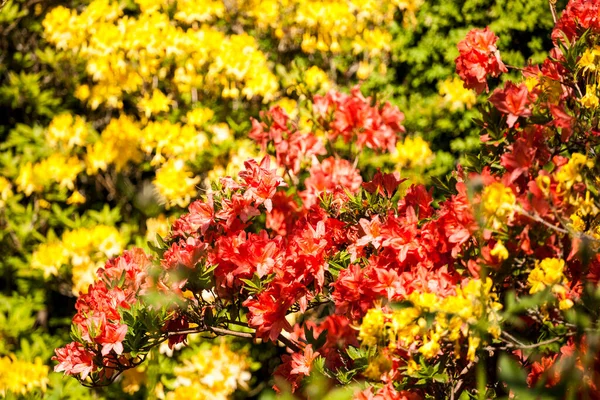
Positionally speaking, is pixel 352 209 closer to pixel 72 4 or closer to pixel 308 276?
pixel 308 276

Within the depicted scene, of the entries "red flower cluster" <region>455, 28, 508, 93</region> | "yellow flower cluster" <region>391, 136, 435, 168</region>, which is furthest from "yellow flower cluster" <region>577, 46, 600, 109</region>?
"yellow flower cluster" <region>391, 136, 435, 168</region>

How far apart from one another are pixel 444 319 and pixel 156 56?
9.86ft

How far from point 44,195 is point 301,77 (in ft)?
5.83

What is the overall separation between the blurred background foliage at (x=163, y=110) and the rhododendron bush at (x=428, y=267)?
104 centimetres

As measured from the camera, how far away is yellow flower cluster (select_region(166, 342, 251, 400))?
3.15 meters

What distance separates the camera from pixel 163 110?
12.8 ft

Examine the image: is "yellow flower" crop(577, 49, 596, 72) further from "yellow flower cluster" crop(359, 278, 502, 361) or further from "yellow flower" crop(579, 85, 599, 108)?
"yellow flower cluster" crop(359, 278, 502, 361)

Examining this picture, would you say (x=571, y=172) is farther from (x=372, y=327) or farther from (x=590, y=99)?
(x=372, y=327)

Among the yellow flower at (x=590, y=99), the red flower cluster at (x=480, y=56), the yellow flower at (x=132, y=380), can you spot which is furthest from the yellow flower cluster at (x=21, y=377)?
the yellow flower at (x=590, y=99)

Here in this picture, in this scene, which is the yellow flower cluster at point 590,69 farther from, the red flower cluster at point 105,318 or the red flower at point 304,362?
the red flower cluster at point 105,318

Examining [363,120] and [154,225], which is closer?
[363,120]

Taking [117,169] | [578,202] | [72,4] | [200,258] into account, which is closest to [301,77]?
[117,169]

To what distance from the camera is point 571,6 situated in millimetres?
1964

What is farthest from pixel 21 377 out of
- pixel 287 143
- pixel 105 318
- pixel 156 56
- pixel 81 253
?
pixel 156 56
